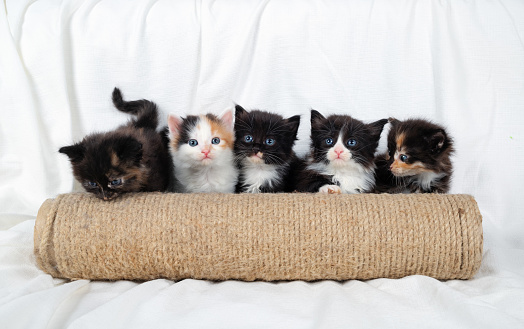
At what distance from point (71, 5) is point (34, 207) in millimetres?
1140

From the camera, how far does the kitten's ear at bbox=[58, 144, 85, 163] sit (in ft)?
5.76

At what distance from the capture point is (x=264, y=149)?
6.76 ft

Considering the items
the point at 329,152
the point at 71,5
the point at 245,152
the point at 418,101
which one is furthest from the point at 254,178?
the point at 71,5

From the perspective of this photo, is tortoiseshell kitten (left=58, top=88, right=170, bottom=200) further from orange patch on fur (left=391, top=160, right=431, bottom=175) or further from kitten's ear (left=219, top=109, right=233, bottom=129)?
orange patch on fur (left=391, top=160, right=431, bottom=175)

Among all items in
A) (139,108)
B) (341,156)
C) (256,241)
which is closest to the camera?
(256,241)

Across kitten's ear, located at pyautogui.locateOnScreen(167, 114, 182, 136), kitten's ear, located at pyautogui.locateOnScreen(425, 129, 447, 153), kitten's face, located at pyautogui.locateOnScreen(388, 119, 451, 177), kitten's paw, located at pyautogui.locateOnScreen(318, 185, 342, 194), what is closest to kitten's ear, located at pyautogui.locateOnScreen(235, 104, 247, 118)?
kitten's ear, located at pyautogui.locateOnScreen(167, 114, 182, 136)

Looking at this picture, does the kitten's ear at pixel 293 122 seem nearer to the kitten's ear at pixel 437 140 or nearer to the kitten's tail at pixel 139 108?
the kitten's ear at pixel 437 140

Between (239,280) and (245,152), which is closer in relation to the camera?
(239,280)

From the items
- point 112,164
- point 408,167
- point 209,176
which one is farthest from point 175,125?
point 408,167

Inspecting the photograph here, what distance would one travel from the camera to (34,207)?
2387 millimetres

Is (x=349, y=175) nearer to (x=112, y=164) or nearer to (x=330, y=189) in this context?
(x=330, y=189)

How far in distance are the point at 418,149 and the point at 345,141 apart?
1.09ft

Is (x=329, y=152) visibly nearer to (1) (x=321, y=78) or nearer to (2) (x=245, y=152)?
(2) (x=245, y=152)

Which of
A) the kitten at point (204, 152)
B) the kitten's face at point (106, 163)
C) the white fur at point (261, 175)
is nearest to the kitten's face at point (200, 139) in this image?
the kitten at point (204, 152)
